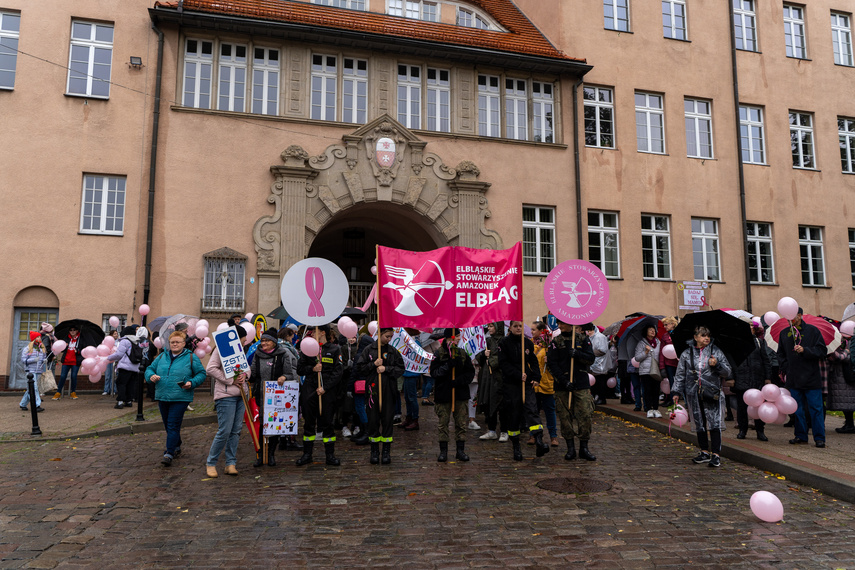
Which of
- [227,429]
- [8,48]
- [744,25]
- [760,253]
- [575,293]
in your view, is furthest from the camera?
[744,25]

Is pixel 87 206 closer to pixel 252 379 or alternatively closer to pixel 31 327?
pixel 31 327

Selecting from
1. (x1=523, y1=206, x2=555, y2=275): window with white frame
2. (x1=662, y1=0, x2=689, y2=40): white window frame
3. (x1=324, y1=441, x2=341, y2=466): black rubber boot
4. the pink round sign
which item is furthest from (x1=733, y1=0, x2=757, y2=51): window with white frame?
(x1=324, y1=441, x2=341, y2=466): black rubber boot

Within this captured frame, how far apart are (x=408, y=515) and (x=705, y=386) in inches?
177

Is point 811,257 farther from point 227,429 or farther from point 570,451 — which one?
point 227,429

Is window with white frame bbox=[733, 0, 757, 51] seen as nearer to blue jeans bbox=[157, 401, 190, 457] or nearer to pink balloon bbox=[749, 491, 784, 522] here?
pink balloon bbox=[749, 491, 784, 522]

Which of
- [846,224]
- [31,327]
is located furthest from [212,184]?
[846,224]

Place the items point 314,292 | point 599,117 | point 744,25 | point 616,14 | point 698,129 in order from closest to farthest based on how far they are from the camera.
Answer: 1. point 314,292
2. point 599,117
3. point 616,14
4. point 698,129
5. point 744,25

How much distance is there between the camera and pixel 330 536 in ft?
17.9

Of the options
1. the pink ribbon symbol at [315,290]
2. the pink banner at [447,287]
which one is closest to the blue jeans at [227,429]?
the pink ribbon symbol at [315,290]

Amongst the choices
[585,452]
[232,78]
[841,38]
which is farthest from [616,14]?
[585,452]

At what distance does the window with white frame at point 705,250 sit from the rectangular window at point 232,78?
1528 cm

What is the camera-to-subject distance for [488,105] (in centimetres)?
2036

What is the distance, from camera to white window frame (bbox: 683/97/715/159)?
22.0 metres

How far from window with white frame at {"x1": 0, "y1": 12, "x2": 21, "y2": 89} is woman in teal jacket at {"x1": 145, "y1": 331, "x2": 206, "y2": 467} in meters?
13.0
